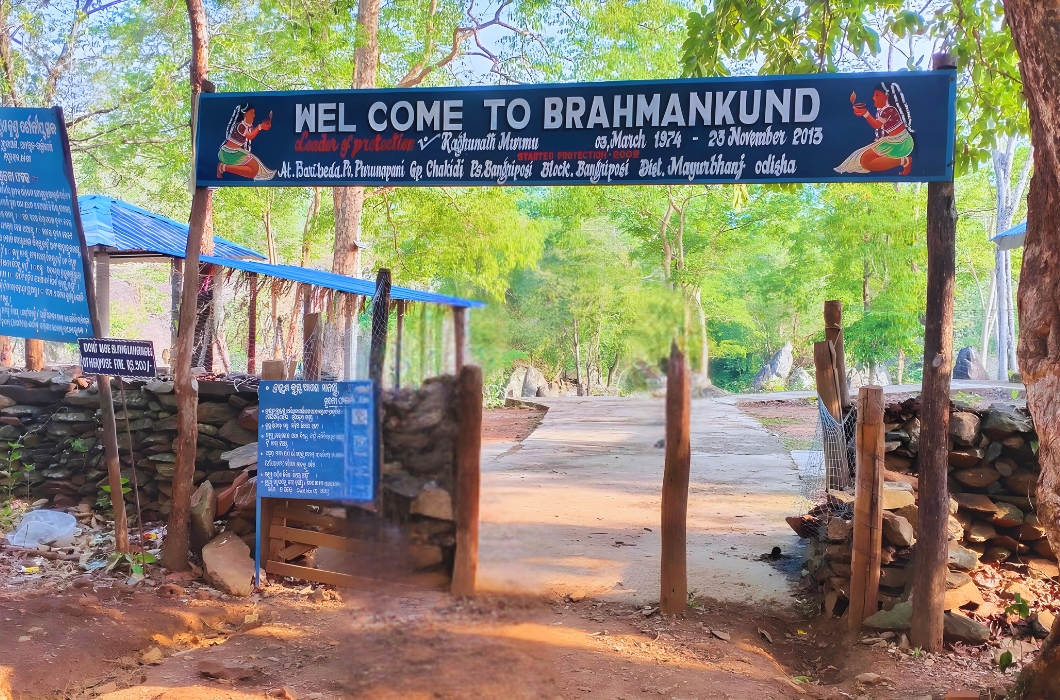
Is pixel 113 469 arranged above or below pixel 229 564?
above

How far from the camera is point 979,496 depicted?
5141mm

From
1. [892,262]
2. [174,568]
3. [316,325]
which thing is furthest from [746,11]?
[892,262]

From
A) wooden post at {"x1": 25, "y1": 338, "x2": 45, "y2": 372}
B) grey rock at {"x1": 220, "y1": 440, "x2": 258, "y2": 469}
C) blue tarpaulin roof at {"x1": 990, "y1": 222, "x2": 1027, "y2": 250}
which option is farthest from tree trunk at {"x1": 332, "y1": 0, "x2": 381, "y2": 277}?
blue tarpaulin roof at {"x1": 990, "y1": 222, "x2": 1027, "y2": 250}

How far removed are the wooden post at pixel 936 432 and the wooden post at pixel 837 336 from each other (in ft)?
4.74

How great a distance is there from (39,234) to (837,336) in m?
5.72

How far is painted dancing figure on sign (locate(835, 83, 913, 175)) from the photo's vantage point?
426cm

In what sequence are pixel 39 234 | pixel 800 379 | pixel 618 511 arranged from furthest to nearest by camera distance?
pixel 800 379
pixel 618 511
pixel 39 234

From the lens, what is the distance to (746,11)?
5711 mm

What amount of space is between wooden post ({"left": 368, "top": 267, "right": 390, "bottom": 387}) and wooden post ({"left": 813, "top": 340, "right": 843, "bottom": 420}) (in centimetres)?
329

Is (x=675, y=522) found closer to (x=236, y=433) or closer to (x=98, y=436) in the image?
(x=236, y=433)

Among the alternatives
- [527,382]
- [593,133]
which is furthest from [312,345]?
[527,382]

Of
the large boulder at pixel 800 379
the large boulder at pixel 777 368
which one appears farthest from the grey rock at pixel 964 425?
the large boulder at pixel 777 368

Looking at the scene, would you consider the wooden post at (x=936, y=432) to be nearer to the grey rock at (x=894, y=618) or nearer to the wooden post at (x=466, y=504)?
the grey rock at (x=894, y=618)

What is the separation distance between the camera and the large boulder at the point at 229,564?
511 centimetres
